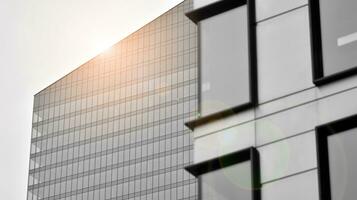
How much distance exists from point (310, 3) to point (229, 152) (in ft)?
11.4

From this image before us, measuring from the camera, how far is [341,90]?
18.1 m

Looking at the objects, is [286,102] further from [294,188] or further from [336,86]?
[294,188]

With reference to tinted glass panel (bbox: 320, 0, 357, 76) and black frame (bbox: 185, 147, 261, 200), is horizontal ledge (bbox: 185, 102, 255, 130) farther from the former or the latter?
tinted glass panel (bbox: 320, 0, 357, 76)

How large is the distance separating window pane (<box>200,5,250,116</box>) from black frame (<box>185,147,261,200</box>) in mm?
1162

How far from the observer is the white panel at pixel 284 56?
18984 millimetres

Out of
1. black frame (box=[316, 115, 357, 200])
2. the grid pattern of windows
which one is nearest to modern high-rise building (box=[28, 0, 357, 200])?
black frame (box=[316, 115, 357, 200])

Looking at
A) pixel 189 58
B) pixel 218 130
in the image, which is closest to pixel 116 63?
pixel 189 58

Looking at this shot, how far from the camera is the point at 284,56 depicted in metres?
19.4

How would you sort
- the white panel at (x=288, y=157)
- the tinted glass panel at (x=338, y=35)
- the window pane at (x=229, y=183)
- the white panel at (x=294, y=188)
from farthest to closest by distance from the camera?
the window pane at (x=229, y=183) < the tinted glass panel at (x=338, y=35) < the white panel at (x=288, y=157) < the white panel at (x=294, y=188)

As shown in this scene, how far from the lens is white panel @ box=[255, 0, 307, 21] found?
19891 millimetres

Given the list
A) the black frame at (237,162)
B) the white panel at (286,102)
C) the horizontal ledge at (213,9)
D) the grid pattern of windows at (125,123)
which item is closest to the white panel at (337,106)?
the white panel at (286,102)

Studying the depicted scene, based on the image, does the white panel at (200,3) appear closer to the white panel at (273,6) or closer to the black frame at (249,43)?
the black frame at (249,43)

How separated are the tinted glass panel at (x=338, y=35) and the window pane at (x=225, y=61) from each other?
1934mm

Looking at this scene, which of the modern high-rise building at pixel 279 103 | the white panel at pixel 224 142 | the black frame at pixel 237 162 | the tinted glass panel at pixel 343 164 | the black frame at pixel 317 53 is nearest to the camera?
the tinted glass panel at pixel 343 164
